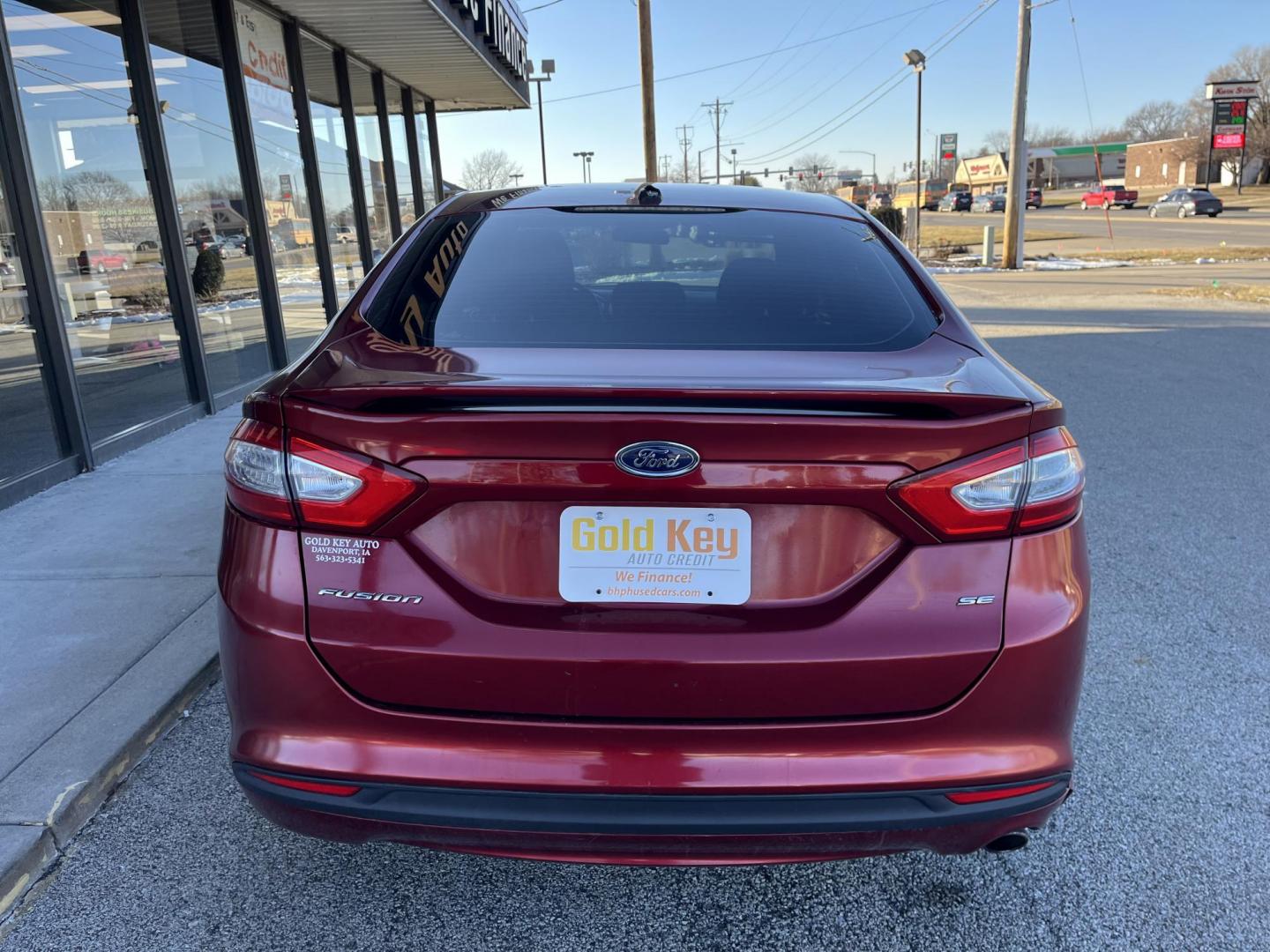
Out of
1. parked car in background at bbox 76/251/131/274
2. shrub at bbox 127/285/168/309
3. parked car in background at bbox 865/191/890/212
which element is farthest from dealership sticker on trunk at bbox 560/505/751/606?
parked car in background at bbox 865/191/890/212

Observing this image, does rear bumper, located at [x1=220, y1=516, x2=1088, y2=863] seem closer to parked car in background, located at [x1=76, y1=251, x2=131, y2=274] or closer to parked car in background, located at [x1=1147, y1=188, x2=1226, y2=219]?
parked car in background, located at [x1=76, y1=251, x2=131, y2=274]

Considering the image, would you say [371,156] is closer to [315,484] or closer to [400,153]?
[400,153]

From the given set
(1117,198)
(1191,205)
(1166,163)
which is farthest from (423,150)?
(1166,163)

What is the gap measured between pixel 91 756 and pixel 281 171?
8.18 m

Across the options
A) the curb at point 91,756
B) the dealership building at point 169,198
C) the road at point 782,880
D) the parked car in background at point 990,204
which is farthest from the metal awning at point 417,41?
the parked car in background at point 990,204

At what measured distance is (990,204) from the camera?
72.5 metres

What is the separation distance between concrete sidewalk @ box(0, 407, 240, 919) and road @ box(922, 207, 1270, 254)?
2975cm

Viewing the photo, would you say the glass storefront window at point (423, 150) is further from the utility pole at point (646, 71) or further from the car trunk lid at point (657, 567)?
the car trunk lid at point (657, 567)

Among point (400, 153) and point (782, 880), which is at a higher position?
point (400, 153)

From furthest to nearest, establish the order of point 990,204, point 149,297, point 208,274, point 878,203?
point 990,204, point 878,203, point 208,274, point 149,297

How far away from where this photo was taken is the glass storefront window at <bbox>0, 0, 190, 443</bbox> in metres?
5.98

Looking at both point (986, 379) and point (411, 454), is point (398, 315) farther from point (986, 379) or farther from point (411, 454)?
point (986, 379)

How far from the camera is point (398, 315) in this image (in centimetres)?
229

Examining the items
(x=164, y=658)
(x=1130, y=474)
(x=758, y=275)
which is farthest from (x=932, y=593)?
(x=1130, y=474)
